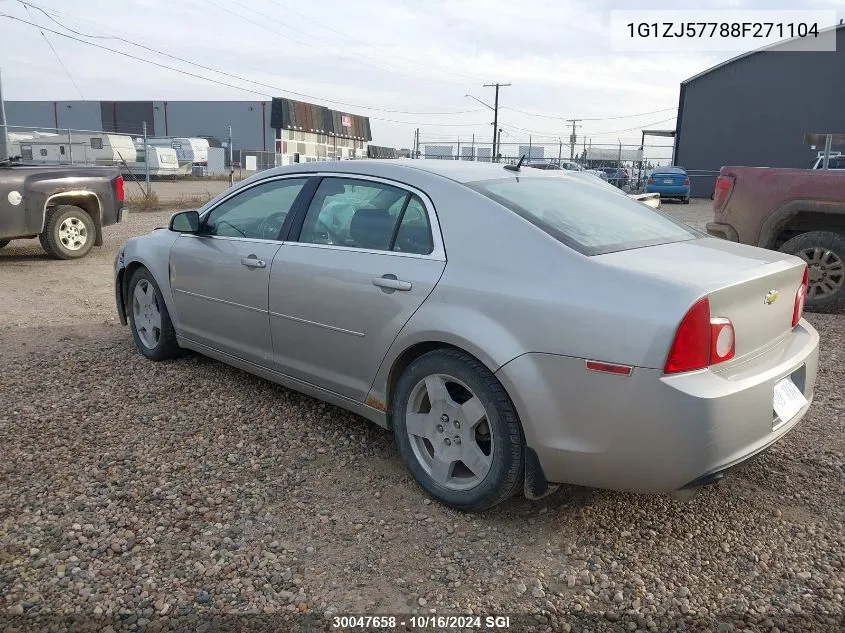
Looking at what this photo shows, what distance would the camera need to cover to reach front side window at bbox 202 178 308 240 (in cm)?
395

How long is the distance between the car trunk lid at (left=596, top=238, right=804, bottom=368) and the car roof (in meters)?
0.88

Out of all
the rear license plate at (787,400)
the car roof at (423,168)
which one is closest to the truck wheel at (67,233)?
the car roof at (423,168)

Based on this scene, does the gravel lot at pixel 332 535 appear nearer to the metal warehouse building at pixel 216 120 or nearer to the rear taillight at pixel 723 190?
the rear taillight at pixel 723 190

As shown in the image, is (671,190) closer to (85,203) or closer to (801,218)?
(801,218)

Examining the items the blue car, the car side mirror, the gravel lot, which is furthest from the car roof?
the blue car

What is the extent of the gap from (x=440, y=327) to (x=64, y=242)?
332 inches

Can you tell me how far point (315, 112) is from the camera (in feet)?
194

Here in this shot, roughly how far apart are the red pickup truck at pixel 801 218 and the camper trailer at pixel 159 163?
31981mm

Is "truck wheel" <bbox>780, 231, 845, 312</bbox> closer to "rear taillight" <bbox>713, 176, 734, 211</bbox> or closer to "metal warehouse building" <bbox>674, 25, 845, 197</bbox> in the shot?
"rear taillight" <bbox>713, 176, 734, 211</bbox>

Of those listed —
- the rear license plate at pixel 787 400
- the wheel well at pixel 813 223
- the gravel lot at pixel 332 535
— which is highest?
the wheel well at pixel 813 223

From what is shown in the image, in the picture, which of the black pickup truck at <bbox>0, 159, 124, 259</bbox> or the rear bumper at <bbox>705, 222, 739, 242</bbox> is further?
the black pickup truck at <bbox>0, 159, 124, 259</bbox>

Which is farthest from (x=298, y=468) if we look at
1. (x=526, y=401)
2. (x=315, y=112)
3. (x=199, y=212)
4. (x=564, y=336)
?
(x=315, y=112)

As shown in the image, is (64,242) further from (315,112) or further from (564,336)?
(315,112)

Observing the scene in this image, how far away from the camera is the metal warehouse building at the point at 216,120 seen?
53969 millimetres
